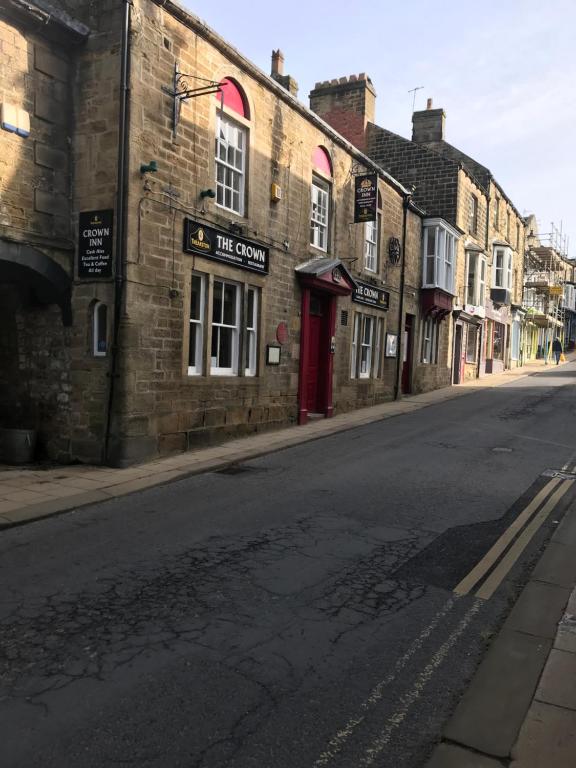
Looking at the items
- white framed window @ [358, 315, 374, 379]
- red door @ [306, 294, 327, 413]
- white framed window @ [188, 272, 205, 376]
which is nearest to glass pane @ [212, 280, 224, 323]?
white framed window @ [188, 272, 205, 376]

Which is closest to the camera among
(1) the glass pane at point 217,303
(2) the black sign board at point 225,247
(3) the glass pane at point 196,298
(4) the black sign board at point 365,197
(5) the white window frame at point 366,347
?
(2) the black sign board at point 225,247

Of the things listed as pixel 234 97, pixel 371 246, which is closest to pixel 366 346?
pixel 371 246

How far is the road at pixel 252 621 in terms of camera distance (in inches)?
121

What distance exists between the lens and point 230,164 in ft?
39.7

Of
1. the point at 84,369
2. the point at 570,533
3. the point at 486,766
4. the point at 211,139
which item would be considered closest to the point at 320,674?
the point at 486,766

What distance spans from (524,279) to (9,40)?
39.3 metres

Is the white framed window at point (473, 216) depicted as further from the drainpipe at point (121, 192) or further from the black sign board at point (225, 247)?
the drainpipe at point (121, 192)

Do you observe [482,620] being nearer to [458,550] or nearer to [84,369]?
[458,550]

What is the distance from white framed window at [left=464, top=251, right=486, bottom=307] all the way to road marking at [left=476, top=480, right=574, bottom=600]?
2179 centimetres

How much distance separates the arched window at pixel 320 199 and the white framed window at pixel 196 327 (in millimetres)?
4792

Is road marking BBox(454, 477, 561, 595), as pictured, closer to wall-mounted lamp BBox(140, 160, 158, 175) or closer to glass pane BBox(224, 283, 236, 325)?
glass pane BBox(224, 283, 236, 325)

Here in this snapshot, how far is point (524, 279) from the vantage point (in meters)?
42.4

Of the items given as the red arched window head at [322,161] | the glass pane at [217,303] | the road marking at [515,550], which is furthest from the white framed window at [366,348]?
the road marking at [515,550]

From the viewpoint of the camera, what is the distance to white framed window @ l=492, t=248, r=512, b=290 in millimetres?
32375
